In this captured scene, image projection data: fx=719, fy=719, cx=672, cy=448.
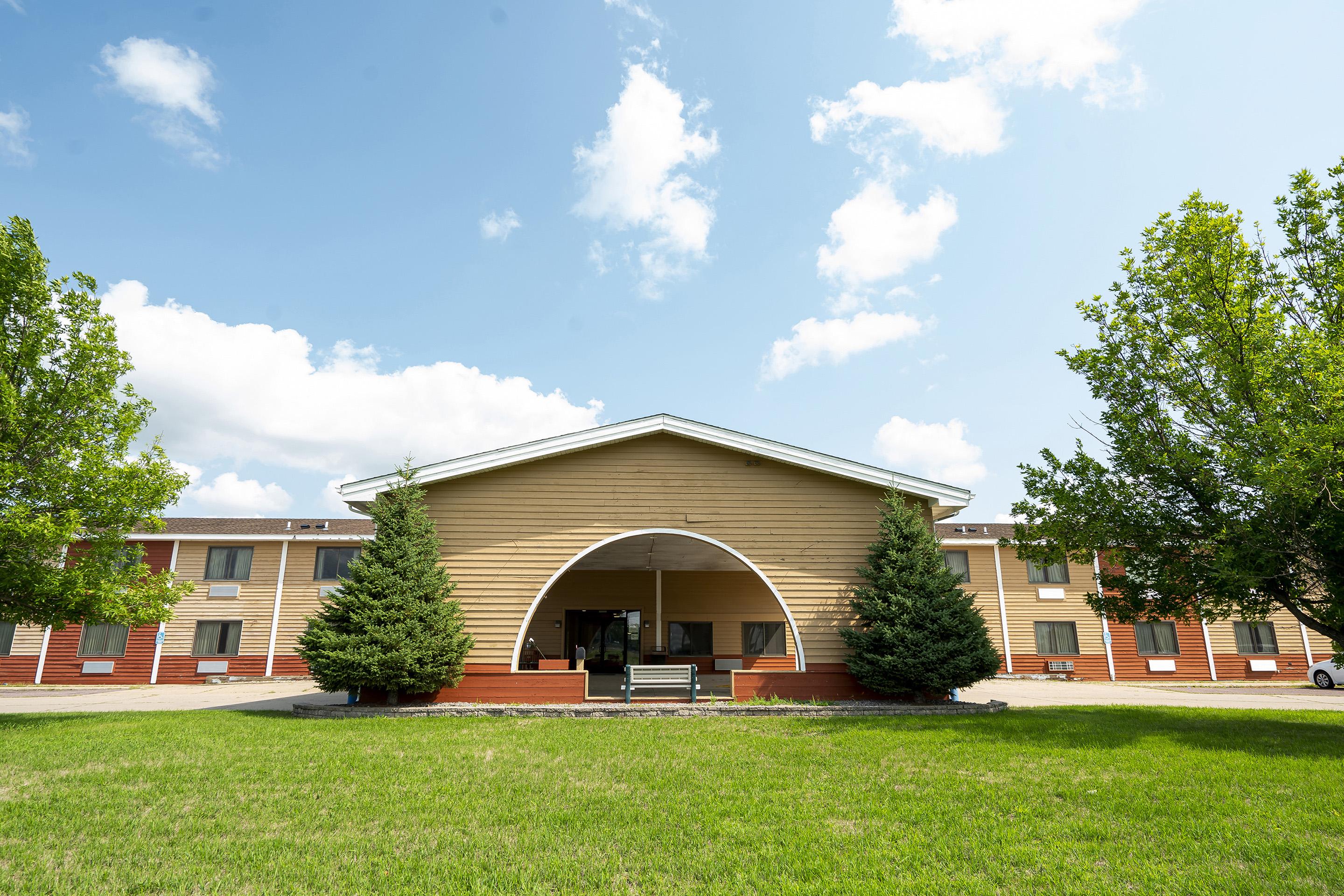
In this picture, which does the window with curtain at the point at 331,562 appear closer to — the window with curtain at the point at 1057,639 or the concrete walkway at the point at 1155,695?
the concrete walkway at the point at 1155,695

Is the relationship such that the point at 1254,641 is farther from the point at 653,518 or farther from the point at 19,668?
the point at 19,668

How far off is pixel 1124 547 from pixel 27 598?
59.9 ft

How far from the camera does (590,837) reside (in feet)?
17.4

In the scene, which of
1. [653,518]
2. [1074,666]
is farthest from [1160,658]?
[653,518]

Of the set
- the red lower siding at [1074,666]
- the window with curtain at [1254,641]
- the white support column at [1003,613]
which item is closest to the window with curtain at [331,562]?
the white support column at [1003,613]

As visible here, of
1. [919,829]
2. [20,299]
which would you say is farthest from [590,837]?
[20,299]

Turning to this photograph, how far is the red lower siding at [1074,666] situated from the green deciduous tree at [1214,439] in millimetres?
13435

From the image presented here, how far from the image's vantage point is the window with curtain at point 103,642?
76.3ft

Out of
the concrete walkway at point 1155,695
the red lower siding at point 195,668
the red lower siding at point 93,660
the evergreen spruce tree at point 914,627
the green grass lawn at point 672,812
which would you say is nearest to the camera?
the green grass lawn at point 672,812

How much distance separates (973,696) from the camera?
1744 cm

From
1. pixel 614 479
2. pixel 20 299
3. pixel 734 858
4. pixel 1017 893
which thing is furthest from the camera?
pixel 614 479

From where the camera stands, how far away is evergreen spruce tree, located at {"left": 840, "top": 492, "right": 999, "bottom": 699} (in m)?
13.0

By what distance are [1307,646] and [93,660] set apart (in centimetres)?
4125

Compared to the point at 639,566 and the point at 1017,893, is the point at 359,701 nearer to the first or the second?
the point at 639,566
